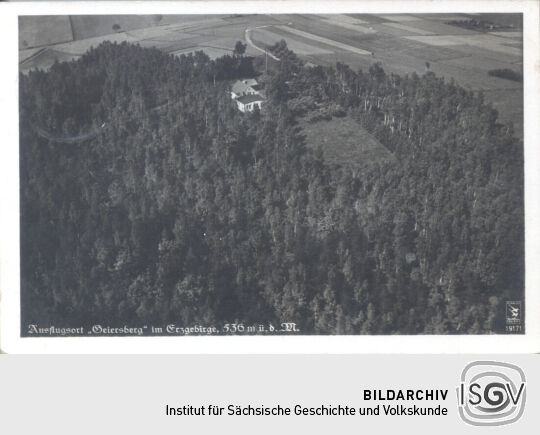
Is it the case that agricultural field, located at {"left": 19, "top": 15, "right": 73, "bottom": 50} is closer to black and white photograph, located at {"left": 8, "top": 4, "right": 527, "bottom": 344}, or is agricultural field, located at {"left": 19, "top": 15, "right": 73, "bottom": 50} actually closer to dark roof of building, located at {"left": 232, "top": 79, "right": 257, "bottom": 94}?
black and white photograph, located at {"left": 8, "top": 4, "right": 527, "bottom": 344}

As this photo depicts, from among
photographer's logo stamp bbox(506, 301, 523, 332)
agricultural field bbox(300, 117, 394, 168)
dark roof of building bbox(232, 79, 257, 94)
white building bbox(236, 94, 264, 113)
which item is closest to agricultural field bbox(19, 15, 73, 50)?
dark roof of building bbox(232, 79, 257, 94)

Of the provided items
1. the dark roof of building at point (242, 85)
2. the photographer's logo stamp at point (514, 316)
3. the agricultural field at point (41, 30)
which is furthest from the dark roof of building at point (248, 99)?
the photographer's logo stamp at point (514, 316)

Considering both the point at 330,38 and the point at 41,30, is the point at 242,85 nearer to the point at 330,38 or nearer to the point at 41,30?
the point at 330,38

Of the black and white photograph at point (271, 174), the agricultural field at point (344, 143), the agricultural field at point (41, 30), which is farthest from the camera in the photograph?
the agricultural field at point (344, 143)

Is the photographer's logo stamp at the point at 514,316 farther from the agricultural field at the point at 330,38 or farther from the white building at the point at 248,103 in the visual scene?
the white building at the point at 248,103

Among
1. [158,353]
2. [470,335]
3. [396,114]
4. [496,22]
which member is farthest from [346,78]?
[158,353]

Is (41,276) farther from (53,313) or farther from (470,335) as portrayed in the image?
(470,335)

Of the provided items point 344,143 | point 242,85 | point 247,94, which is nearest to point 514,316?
point 344,143
